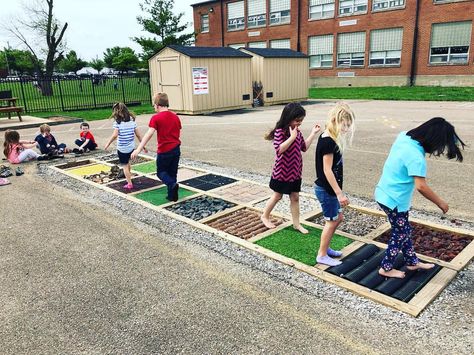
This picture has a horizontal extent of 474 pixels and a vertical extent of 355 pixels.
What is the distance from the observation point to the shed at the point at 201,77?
18.5 meters

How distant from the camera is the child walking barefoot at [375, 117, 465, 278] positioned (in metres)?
3.35

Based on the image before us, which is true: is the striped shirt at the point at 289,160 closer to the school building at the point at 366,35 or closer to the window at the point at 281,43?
the school building at the point at 366,35

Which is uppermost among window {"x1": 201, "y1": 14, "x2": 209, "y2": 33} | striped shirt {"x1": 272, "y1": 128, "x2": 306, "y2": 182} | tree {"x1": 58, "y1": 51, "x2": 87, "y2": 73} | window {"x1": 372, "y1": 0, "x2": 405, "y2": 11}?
window {"x1": 201, "y1": 14, "x2": 209, "y2": 33}

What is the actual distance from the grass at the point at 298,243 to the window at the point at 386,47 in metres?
31.5

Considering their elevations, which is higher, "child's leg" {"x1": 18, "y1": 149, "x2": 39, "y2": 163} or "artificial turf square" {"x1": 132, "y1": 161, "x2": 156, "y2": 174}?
"child's leg" {"x1": 18, "y1": 149, "x2": 39, "y2": 163}

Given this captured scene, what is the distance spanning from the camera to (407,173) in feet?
11.5

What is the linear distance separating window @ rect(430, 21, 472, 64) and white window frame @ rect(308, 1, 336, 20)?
8.81 metres

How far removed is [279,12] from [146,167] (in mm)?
34539

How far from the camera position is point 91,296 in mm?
3898

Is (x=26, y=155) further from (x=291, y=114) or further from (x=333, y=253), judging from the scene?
(x=333, y=253)

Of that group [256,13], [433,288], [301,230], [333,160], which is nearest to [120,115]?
[301,230]

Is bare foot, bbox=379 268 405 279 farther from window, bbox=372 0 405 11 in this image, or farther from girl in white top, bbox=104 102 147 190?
window, bbox=372 0 405 11

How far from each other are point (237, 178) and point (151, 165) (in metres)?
2.39

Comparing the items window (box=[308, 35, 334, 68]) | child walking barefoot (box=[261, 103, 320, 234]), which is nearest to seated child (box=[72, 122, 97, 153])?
child walking barefoot (box=[261, 103, 320, 234])
